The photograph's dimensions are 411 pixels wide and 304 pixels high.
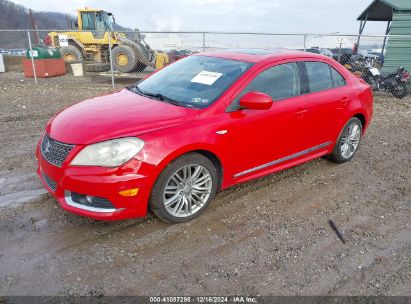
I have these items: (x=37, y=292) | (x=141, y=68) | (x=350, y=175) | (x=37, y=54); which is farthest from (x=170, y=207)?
(x=141, y=68)

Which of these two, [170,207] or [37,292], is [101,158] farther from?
[37,292]

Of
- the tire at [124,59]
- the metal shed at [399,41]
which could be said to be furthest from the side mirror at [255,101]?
the metal shed at [399,41]

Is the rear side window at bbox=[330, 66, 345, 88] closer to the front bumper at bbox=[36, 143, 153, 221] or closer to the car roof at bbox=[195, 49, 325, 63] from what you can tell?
the car roof at bbox=[195, 49, 325, 63]

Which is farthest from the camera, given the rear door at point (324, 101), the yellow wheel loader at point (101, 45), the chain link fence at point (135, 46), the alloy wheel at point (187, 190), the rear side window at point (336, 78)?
the yellow wheel loader at point (101, 45)

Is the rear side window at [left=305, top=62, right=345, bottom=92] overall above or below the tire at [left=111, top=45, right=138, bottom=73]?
above

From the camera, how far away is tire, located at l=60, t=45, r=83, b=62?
54.7ft

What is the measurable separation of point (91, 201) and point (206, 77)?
1804mm

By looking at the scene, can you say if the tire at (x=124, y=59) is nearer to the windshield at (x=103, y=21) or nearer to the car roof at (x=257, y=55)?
the windshield at (x=103, y=21)

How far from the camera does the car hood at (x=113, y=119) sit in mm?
3039

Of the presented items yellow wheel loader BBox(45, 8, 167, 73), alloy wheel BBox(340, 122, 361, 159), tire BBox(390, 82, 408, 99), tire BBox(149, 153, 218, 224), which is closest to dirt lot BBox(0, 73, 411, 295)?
tire BBox(149, 153, 218, 224)

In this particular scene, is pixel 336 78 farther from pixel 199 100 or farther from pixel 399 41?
pixel 399 41

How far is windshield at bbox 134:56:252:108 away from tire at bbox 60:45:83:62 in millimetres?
13915

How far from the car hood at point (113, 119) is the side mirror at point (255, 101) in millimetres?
517

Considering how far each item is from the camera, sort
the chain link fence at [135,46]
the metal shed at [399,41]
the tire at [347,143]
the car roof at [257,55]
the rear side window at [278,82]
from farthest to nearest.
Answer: the metal shed at [399,41] < the chain link fence at [135,46] < the tire at [347,143] < the car roof at [257,55] < the rear side window at [278,82]
